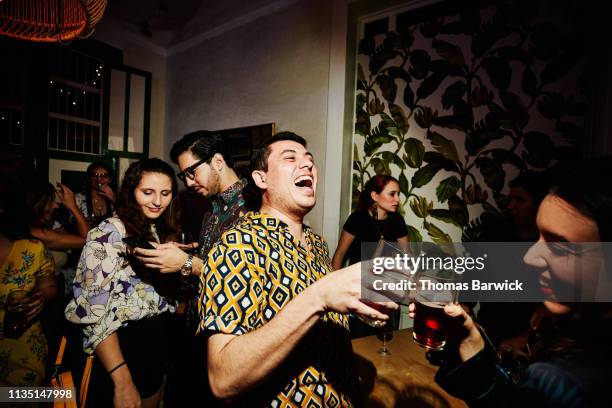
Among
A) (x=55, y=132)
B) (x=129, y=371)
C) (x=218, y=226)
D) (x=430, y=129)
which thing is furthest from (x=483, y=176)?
(x=55, y=132)

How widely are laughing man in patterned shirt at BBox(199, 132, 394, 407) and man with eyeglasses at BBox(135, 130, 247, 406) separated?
2.37ft

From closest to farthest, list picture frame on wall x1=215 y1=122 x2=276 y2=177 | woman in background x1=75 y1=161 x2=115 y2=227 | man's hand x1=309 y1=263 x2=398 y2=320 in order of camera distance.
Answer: man's hand x1=309 y1=263 x2=398 y2=320 < woman in background x1=75 y1=161 x2=115 y2=227 < picture frame on wall x1=215 y1=122 x2=276 y2=177

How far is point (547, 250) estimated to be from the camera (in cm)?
85

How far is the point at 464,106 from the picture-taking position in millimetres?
2770

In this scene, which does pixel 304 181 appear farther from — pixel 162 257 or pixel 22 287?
pixel 22 287

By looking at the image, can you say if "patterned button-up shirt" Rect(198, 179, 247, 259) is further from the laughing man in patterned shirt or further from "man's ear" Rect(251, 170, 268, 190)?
the laughing man in patterned shirt

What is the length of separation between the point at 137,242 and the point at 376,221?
2196mm

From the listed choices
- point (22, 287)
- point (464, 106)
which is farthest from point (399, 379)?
point (464, 106)

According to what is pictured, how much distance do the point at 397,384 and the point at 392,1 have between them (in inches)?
134

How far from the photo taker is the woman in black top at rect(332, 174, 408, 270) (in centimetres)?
303

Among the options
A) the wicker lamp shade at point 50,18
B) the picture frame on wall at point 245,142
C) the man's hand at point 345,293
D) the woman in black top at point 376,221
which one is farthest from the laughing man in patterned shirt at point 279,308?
the picture frame on wall at point 245,142

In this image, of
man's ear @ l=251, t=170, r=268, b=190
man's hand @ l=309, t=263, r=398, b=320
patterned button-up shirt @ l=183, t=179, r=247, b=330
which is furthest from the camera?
patterned button-up shirt @ l=183, t=179, r=247, b=330

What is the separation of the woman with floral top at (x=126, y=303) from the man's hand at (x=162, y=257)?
0.14 meters

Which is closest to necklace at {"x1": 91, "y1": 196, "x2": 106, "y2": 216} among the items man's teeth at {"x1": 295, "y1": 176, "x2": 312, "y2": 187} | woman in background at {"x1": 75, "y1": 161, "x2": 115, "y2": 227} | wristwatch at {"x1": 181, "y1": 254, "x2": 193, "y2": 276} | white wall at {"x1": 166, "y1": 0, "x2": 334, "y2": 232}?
woman in background at {"x1": 75, "y1": 161, "x2": 115, "y2": 227}
